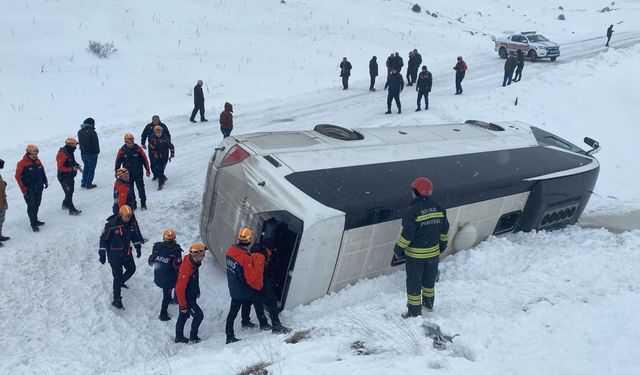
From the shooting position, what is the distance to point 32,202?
875 centimetres

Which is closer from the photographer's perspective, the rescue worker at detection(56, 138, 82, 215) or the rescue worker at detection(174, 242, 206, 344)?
the rescue worker at detection(174, 242, 206, 344)

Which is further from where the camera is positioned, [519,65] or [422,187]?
[519,65]

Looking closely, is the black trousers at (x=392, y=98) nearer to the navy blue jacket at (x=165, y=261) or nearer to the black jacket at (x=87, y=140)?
the black jacket at (x=87, y=140)

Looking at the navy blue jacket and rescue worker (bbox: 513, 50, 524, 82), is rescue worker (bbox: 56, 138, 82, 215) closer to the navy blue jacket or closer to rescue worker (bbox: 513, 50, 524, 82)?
the navy blue jacket

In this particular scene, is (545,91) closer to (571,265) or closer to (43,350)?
(571,265)

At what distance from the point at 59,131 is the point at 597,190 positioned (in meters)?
14.7

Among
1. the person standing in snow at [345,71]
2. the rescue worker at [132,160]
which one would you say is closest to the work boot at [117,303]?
the rescue worker at [132,160]

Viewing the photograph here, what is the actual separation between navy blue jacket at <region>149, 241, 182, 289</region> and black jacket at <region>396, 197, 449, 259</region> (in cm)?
299

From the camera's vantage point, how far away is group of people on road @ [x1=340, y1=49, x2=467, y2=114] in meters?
16.3

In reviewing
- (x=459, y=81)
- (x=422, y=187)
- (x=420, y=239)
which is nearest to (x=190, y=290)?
(x=420, y=239)

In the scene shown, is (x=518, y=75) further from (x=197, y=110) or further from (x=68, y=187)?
(x=68, y=187)

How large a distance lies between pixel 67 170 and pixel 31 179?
78cm

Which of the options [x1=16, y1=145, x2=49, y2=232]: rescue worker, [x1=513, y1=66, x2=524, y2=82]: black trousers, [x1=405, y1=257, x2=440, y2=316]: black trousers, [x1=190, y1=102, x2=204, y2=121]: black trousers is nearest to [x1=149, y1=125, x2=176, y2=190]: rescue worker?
[x1=16, y1=145, x2=49, y2=232]: rescue worker

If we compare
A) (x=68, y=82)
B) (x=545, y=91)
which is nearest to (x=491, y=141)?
(x=545, y=91)
